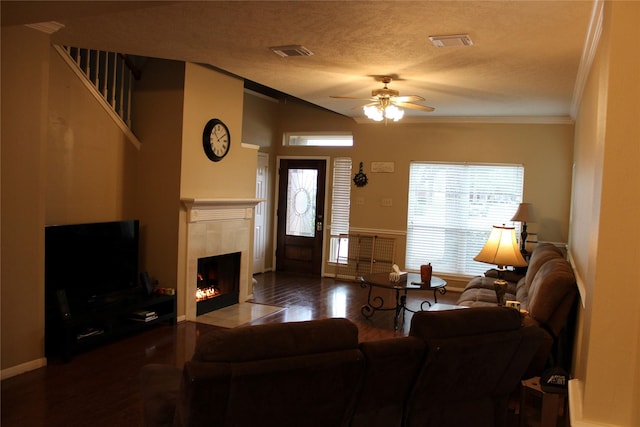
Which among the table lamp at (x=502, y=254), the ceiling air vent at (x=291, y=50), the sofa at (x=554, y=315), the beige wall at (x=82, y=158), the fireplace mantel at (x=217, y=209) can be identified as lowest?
the sofa at (x=554, y=315)

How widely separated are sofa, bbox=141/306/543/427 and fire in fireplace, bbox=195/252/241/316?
10.6 ft

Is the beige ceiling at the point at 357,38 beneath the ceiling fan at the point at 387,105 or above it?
above

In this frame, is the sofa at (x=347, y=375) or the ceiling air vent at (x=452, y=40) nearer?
the sofa at (x=347, y=375)

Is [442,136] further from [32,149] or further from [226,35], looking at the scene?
[32,149]

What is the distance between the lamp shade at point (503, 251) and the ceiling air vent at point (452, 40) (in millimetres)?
1420

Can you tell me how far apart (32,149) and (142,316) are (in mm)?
1884

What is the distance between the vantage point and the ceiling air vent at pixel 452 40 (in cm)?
358

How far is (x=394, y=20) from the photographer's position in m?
3.31

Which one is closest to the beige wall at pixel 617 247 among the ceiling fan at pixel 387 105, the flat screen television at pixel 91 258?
the ceiling fan at pixel 387 105

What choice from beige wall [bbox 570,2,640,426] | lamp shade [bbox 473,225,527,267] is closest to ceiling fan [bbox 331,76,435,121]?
lamp shade [bbox 473,225,527,267]

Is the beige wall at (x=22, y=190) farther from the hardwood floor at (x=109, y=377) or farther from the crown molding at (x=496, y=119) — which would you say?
the crown molding at (x=496, y=119)

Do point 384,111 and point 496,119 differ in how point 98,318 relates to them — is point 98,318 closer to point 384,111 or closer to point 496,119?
point 384,111

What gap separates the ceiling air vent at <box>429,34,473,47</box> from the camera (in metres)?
3.58

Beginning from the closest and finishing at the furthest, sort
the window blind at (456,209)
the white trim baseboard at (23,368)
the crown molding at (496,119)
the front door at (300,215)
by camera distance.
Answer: the white trim baseboard at (23,368), the crown molding at (496,119), the window blind at (456,209), the front door at (300,215)
